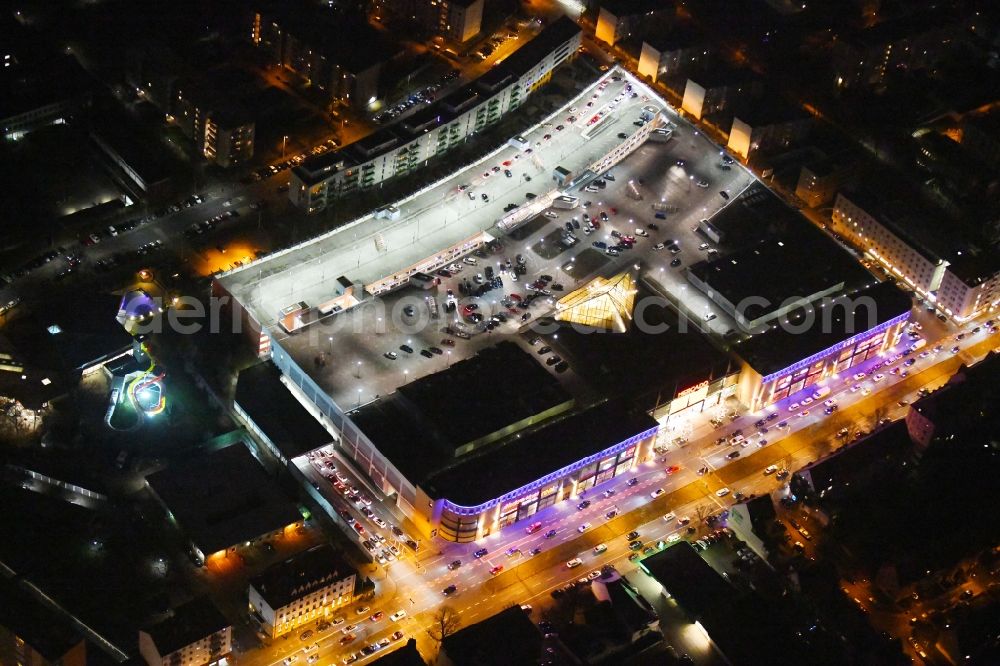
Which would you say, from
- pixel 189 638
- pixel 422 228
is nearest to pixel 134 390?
pixel 189 638

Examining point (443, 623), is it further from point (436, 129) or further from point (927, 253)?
point (927, 253)

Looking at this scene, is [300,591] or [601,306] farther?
[601,306]

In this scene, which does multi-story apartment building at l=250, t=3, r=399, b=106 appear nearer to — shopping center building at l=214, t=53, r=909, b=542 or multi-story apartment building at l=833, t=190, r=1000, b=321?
shopping center building at l=214, t=53, r=909, b=542

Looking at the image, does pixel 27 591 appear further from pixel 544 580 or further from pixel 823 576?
pixel 823 576

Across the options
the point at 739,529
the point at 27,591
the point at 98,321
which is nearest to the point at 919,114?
the point at 739,529

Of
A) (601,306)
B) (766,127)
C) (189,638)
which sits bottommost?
(189,638)

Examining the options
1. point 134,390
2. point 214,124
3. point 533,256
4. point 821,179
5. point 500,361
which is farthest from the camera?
point 821,179

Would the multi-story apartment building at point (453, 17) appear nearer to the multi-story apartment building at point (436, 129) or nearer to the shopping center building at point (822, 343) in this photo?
the multi-story apartment building at point (436, 129)
